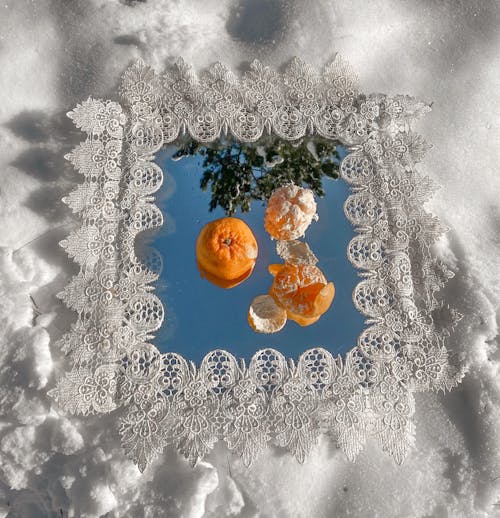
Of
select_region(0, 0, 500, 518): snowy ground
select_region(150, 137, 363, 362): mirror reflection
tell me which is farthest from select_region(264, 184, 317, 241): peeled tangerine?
select_region(0, 0, 500, 518): snowy ground

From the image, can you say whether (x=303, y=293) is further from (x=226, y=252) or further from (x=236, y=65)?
(x=236, y=65)

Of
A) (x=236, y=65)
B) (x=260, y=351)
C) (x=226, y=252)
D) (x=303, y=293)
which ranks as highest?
(x=236, y=65)

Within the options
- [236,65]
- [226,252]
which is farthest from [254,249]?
[236,65]

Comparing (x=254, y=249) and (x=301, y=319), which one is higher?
(x=254, y=249)

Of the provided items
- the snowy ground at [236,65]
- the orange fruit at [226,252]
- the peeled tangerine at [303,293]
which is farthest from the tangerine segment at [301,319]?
the snowy ground at [236,65]

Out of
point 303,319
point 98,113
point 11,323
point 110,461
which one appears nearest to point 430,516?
point 303,319

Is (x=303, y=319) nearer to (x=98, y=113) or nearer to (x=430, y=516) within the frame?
(x=430, y=516)

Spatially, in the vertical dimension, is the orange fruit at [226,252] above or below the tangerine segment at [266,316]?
above

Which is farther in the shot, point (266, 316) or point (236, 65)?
point (236, 65)

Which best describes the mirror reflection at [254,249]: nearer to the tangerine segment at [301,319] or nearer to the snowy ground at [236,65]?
the tangerine segment at [301,319]
